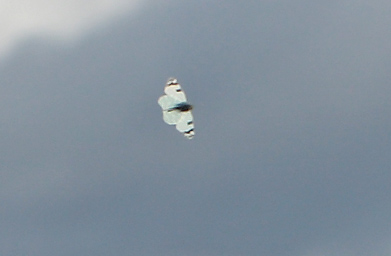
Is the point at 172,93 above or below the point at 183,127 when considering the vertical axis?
above

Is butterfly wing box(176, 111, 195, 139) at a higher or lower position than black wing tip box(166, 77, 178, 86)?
lower

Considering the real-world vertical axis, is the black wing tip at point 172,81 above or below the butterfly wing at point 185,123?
above

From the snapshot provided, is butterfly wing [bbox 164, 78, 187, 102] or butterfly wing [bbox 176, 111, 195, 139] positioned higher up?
butterfly wing [bbox 164, 78, 187, 102]

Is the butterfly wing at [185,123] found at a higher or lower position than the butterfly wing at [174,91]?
lower
